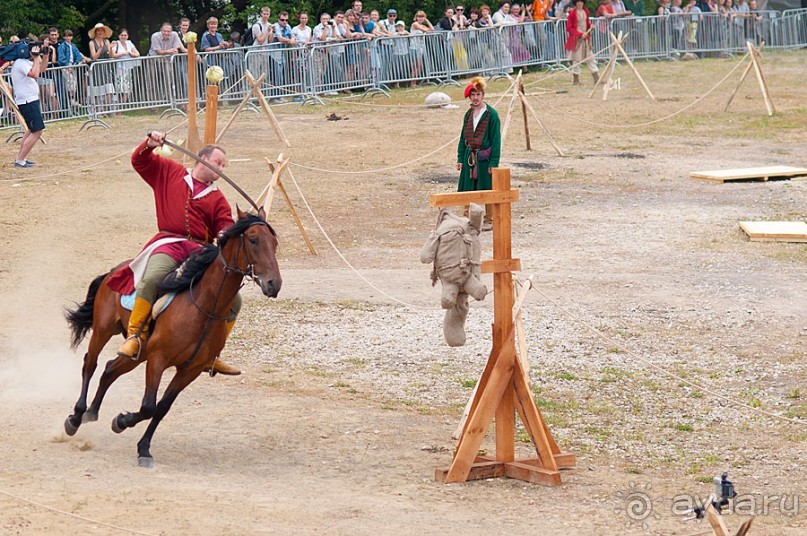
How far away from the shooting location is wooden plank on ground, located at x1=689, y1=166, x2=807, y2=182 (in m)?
21.2

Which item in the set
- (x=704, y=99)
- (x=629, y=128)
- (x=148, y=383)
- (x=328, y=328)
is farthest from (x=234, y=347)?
(x=704, y=99)

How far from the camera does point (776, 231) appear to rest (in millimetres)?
17062

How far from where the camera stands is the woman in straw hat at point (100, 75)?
25578 mm

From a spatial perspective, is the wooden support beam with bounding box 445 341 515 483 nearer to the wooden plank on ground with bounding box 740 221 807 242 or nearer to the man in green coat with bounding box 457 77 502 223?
the man in green coat with bounding box 457 77 502 223

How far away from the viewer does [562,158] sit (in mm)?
23359

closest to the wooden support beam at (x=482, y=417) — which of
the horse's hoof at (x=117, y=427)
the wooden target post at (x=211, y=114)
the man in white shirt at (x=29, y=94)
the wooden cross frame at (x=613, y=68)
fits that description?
the horse's hoof at (x=117, y=427)

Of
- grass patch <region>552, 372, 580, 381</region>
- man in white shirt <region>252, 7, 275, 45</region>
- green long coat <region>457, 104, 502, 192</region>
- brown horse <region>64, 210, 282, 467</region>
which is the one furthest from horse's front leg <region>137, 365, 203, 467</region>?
man in white shirt <region>252, 7, 275, 45</region>

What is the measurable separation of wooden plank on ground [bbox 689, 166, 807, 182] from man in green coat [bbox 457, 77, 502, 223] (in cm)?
632

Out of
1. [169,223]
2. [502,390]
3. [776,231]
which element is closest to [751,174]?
[776,231]

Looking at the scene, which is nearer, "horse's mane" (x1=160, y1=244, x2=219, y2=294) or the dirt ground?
the dirt ground

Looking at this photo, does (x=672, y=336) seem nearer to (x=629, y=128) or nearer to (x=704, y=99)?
(x=629, y=128)

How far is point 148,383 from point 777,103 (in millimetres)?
23902

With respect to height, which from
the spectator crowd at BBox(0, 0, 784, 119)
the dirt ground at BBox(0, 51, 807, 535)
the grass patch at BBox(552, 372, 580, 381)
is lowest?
the grass patch at BBox(552, 372, 580, 381)

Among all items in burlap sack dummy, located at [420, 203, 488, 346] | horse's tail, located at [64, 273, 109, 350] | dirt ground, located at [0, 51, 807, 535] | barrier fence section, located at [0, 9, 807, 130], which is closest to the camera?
dirt ground, located at [0, 51, 807, 535]
